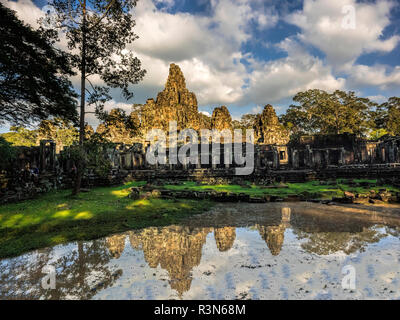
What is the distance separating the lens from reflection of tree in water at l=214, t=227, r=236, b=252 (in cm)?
423

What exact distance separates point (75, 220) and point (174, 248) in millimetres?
3400

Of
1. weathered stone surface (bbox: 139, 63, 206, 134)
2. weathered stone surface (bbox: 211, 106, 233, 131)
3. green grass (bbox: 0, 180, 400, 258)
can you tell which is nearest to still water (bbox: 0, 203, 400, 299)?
green grass (bbox: 0, 180, 400, 258)

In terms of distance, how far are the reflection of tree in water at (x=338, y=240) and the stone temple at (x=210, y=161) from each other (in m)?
8.39

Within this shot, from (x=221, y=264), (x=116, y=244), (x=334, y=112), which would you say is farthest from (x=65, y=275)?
(x=334, y=112)

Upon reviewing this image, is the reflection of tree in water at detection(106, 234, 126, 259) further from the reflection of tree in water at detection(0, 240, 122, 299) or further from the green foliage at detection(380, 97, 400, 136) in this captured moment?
the green foliage at detection(380, 97, 400, 136)

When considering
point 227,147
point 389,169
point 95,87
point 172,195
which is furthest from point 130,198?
point 389,169

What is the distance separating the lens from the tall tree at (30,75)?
30.0 feet

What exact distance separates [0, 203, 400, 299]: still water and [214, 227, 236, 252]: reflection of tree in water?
0.07 feet

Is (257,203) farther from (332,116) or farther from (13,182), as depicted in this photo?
(332,116)

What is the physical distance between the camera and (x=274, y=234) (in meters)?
4.91

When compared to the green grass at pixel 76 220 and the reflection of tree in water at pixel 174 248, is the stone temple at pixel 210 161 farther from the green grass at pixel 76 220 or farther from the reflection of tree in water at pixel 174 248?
the reflection of tree in water at pixel 174 248

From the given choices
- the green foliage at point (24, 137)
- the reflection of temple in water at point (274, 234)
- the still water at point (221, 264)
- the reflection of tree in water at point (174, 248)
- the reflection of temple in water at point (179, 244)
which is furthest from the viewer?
the green foliage at point (24, 137)

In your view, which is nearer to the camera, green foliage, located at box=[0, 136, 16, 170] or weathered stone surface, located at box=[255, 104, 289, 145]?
green foliage, located at box=[0, 136, 16, 170]

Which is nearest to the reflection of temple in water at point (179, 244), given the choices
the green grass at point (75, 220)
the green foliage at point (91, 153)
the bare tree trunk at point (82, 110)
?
the green grass at point (75, 220)
